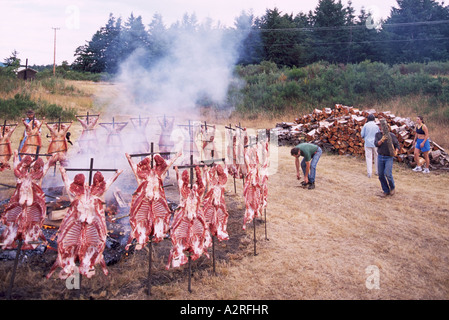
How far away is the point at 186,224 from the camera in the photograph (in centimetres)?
406

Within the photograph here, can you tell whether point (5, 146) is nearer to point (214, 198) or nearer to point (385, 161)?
point (214, 198)

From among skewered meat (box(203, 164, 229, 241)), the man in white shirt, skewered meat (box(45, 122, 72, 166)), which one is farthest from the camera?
the man in white shirt

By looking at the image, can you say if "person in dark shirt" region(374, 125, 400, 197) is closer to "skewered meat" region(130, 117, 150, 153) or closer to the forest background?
"skewered meat" region(130, 117, 150, 153)

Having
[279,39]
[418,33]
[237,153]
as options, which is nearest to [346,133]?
[237,153]

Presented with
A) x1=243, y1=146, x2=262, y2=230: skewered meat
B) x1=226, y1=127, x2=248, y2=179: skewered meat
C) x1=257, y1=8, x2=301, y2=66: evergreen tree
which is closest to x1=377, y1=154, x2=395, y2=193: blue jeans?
x1=226, y1=127, x2=248, y2=179: skewered meat

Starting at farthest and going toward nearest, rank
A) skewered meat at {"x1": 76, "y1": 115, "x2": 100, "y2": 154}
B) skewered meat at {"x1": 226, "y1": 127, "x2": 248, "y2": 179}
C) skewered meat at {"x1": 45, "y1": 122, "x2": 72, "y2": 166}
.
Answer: skewered meat at {"x1": 76, "y1": 115, "x2": 100, "y2": 154}, skewered meat at {"x1": 45, "y1": 122, "x2": 72, "y2": 166}, skewered meat at {"x1": 226, "y1": 127, "x2": 248, "y2": 179}

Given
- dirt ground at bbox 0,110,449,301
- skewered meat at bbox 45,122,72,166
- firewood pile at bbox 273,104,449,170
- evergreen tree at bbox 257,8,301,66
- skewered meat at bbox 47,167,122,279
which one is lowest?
dirt ground at bbox 0,110,449,301

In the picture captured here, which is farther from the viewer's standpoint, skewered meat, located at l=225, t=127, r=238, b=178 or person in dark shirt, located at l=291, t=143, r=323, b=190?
person in dark shirt, located at l=291, t=143, r=323, b=190

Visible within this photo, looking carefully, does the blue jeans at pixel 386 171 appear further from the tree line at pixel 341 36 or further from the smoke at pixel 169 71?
the tree line at pixel 341 36

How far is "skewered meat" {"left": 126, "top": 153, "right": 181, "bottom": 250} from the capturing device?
13.1ft

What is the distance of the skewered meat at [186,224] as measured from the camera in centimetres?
399

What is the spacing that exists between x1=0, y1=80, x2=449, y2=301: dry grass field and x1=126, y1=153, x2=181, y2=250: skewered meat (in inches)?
28.8

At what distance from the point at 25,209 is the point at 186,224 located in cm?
206
